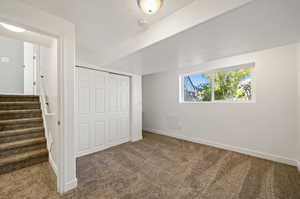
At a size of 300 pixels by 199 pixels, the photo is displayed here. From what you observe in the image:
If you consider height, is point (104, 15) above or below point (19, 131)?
above

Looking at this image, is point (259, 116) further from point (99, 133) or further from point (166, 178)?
point (99, 133)

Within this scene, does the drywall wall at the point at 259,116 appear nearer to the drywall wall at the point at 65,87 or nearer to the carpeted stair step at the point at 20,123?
the drywall wall at the point at 65,87

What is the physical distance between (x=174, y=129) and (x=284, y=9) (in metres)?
3.37

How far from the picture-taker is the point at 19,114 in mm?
2635

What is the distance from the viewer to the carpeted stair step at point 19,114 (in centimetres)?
248

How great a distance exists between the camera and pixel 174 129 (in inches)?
153

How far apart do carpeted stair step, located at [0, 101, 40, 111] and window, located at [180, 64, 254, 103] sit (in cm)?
396

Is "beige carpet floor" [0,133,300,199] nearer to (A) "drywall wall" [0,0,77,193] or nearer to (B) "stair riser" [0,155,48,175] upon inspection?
(B) "stair riser" [0,155,48,175]

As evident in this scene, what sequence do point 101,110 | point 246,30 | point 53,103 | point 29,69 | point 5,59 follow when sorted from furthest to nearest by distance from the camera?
point 29,69
point 5,59
point 101,110
point 53,103
point 246,30

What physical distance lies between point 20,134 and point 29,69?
9.34 feet

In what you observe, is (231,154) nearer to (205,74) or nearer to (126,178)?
(205,74)

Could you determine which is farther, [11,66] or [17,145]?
[11,66]

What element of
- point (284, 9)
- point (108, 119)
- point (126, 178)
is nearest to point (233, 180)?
point (126, 178)

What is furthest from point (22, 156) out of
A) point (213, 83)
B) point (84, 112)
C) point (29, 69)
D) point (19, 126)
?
point (213, 83)
